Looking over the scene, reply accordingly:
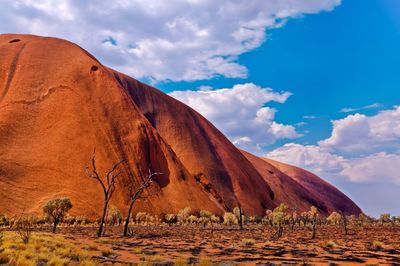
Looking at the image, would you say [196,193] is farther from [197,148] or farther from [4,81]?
[4,81]

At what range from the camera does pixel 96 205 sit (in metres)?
57.5

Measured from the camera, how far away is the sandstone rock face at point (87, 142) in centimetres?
5799

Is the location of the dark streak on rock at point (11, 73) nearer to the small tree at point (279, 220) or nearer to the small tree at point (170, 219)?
the small tree at point (170, 219)

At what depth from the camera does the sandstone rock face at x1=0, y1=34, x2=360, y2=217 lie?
57994 mm

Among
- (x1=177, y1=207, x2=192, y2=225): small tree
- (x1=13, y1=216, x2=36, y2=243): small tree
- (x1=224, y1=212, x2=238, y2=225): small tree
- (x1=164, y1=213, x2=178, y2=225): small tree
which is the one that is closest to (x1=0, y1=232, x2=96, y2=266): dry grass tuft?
(x1=13, y1=216, x2=36, y2=243): small tree

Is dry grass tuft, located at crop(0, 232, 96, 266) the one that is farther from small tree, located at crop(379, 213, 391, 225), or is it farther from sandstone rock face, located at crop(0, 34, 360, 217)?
small tree, located at crop(379, 213, 391, 225)

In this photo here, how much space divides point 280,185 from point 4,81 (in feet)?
292

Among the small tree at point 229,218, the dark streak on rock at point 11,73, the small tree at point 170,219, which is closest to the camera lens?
the small tree at point 170,219

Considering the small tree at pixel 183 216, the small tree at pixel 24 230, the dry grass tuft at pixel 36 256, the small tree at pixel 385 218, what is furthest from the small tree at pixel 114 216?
the small tree at pixel 385 218

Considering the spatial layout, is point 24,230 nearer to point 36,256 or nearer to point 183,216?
point 36,256

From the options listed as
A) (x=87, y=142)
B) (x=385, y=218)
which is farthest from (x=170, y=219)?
(x=385, y=218)

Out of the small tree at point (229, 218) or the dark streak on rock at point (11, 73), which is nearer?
the small tree at point (229, 218)

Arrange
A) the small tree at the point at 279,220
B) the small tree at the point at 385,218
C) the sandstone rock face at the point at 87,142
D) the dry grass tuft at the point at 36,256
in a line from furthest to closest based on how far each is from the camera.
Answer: the small tree at the point at 385,218 → the sandstone rock face at the point at 87,142 → the small tree at the point at 279,220 → the dry grass tuft at the point at 36,256

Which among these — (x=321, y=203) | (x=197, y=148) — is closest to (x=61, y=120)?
(x=197, y=148)
